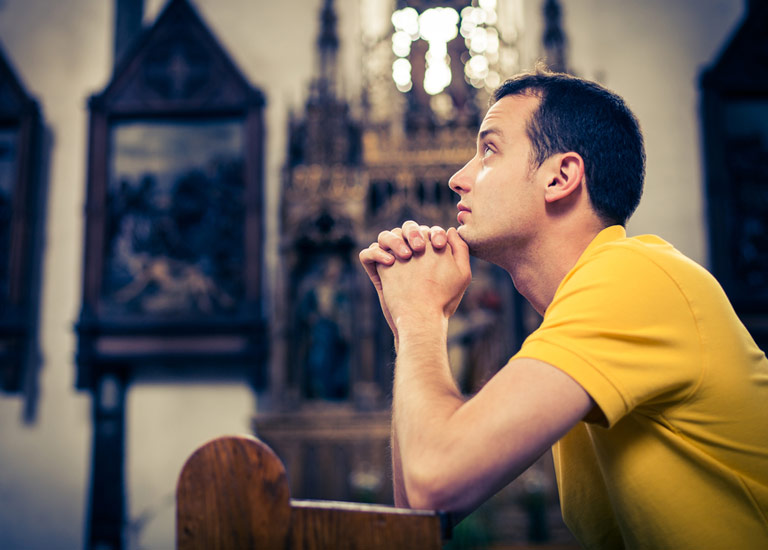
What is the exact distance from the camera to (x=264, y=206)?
4.21 m

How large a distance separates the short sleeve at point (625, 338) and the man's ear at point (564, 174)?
235 mm

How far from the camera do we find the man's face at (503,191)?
1.05 meters

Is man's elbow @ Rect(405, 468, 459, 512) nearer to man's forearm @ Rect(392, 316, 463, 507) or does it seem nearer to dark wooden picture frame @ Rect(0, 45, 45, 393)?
man's forearm @ Rect(392, 316, 463, 507)

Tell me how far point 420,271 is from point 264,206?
3.37 m

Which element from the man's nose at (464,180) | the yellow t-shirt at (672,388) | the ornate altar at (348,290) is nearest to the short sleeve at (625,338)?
the yellow t-shirt at (672,388)

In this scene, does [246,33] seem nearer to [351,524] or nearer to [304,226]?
[304,226]

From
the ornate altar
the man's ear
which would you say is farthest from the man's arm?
the ornate altar

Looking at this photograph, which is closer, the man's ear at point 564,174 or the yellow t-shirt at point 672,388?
the yellow t-shirt at point 672,388

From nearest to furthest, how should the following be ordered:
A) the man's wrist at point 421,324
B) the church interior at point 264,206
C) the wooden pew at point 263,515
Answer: the wooden pew at point 263,515, the man's wrist at point 421,324, the church interior at point 264,206

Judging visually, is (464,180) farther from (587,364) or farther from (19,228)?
(19,228)

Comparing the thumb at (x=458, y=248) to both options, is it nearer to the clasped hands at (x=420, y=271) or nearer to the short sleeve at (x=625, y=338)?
the clasped hands at (x=420, y=271)

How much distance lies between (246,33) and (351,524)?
179 inches

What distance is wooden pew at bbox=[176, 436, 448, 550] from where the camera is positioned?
2.11ft

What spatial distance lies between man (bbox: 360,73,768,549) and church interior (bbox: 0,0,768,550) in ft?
8.75
